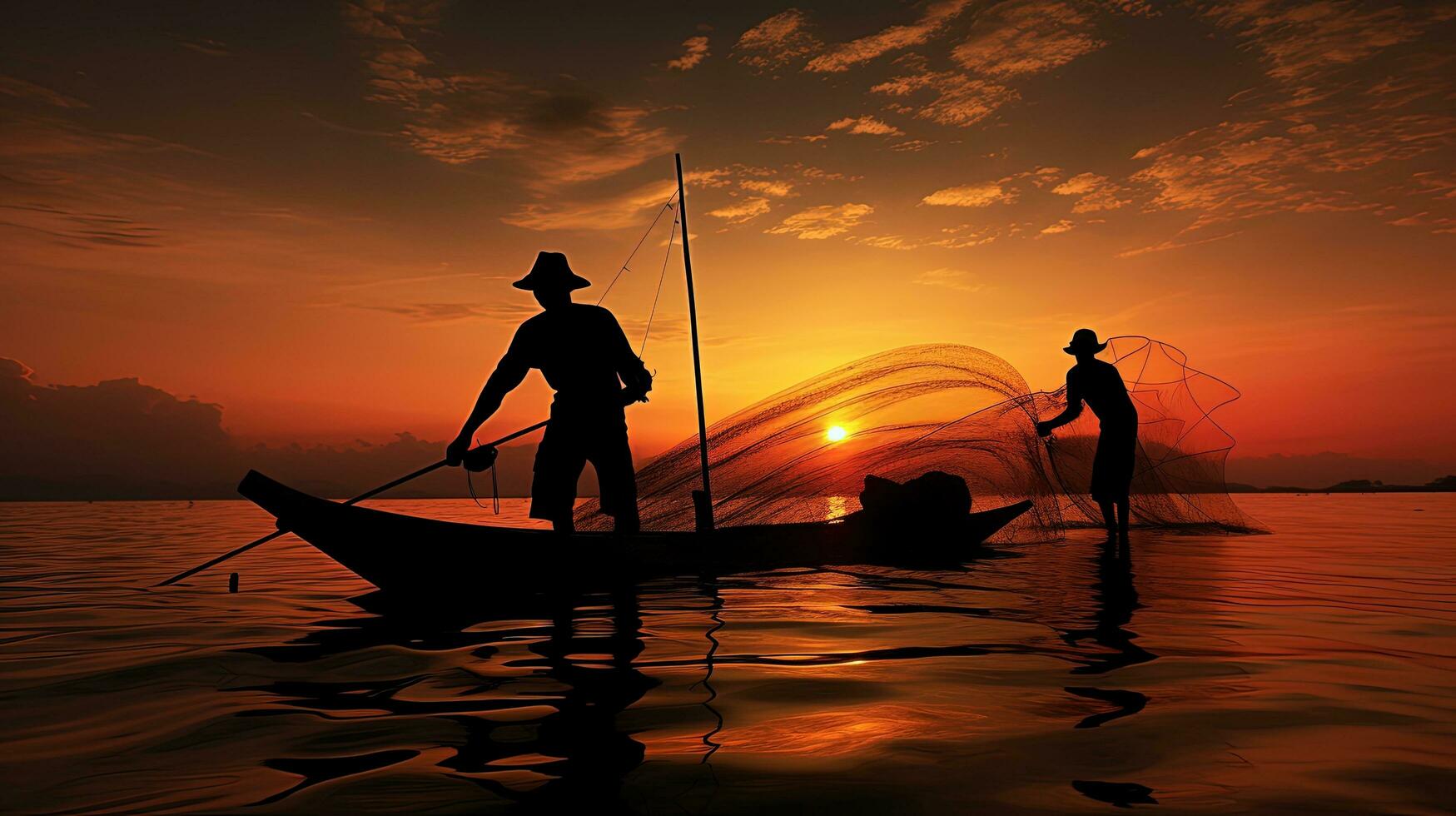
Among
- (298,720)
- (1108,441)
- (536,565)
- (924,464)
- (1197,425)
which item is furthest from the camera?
(1197,425)

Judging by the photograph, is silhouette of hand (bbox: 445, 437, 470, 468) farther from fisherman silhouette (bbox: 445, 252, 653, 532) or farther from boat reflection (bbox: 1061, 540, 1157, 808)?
boat reflection (bbox: 1061, 540, 1157, 808)

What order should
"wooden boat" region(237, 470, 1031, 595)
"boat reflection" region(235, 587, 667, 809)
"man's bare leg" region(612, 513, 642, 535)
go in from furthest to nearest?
"man's bare leg" region(612, 513, 642, 535) → "wooden boat" region(237, 470, 1031, 595) → "boat reflection" region(235, 587, 667, 809)

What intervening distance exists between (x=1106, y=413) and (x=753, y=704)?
9.27m

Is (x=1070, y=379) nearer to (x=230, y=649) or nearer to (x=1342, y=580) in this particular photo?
(x=1342, y=580)

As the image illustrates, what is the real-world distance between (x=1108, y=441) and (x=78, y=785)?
1137cm

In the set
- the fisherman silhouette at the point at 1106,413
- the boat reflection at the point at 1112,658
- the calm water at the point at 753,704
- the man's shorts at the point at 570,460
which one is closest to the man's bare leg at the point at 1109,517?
the fisherman silhouette at the point at 1106,413

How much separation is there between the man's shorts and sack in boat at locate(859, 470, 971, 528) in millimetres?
3899

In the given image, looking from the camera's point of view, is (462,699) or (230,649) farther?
(230,649)

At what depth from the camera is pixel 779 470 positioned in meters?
11.3

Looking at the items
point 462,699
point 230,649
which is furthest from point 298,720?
point 230,649

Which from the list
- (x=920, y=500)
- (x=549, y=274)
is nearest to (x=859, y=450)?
(x=920, y=500)

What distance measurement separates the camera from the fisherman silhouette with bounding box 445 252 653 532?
717cm

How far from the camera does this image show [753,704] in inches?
139

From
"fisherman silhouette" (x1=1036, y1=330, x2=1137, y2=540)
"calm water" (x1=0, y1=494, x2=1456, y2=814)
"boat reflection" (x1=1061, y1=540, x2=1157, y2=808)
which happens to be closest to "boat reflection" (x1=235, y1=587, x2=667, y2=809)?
"calm water" (x1=0, y1=494, x2=1456, y2=814)
